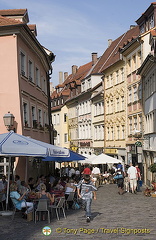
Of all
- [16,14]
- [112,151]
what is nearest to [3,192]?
[16,14]

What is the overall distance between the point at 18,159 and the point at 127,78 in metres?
22.5

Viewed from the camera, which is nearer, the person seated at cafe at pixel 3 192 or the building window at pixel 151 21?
the person seated at cafe at pixel 3 192

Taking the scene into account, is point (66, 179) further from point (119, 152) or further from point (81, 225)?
point (119, 152)

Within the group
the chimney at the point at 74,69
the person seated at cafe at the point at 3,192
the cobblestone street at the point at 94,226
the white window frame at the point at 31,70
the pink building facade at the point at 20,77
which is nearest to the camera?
the cobblestone street at the point at 94,226

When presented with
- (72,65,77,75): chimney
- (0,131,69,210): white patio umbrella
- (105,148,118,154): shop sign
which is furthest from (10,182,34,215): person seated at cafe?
(72,65,77,75): chimney

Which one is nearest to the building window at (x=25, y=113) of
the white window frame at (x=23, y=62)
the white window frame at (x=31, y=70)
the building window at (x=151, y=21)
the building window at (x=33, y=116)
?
the building window at (x=33, y=116)

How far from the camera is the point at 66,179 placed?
763 inches

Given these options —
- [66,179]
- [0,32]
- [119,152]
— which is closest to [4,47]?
[0,32]

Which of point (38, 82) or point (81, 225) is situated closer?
point (81, 225)

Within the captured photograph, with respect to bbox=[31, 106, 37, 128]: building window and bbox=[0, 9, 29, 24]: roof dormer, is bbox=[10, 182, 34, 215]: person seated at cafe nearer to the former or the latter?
bbox=[31, 106, 37, 128]: building window

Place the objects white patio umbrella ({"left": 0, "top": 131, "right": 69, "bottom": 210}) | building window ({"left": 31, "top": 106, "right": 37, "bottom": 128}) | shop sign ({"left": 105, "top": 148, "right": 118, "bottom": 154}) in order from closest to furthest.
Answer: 1. white patio umbrella ({"left": 0, "top": 131, "right": 69, "bottom": 210})
2. building window ({"left": 31, "top": 106, "right": 37, "bottom": 128})
3. shop sign ({"left": 105, "top": 148, "right": 118, "bottom": 154})

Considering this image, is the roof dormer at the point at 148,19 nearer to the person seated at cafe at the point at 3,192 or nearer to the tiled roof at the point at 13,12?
the tiled roof at the point at 13,12

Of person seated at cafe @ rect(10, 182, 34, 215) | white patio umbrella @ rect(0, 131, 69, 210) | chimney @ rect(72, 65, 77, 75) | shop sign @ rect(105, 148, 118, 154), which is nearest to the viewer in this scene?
white patio umbrella @ rect(0, 131, 69, 210)

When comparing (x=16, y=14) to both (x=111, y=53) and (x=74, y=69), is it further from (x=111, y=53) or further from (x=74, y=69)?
(x=74, y=69)
